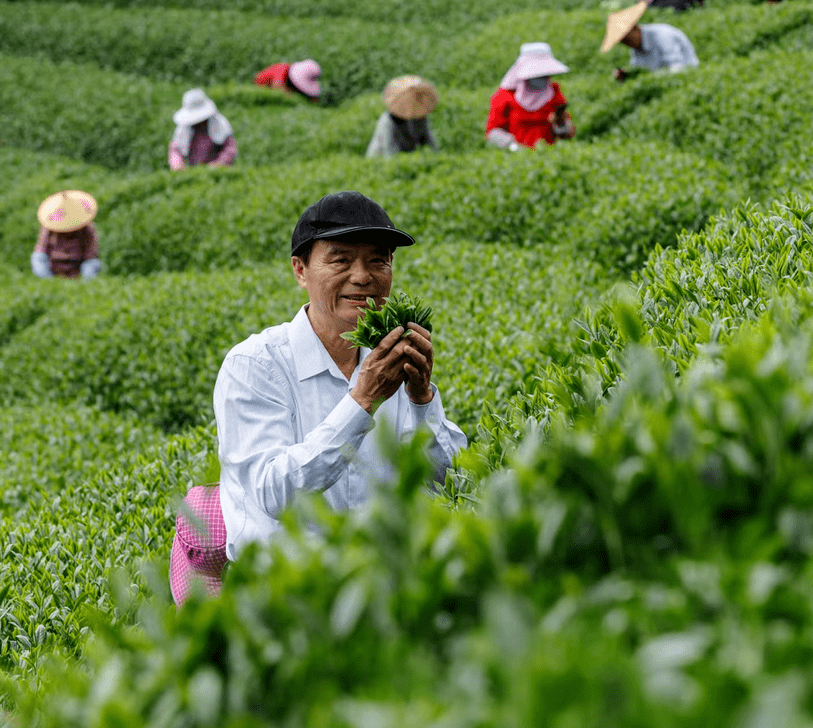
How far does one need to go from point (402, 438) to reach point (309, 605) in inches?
73.6

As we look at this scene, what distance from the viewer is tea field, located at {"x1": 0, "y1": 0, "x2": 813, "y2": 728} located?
115 centimetres

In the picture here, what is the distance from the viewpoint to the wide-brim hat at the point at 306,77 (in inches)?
698

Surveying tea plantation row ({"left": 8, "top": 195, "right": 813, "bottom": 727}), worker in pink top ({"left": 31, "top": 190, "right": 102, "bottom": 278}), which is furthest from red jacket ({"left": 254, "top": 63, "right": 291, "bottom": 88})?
tea plantation row ({"left": 8, "top": 195, "right": 813, "bottom": 727})

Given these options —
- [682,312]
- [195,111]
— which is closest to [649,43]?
[195,111]

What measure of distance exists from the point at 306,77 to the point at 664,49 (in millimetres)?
8749

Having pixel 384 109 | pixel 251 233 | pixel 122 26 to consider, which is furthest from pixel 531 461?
pixel 122 26

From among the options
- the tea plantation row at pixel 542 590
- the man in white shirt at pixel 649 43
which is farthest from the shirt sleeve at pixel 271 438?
the man in white shirt at pixel 649 43

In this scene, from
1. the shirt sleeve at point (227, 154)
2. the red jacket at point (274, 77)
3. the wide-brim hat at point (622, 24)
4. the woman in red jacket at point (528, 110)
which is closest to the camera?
the woman in red jacket at point (528, 110)

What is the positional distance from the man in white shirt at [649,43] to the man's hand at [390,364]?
875 centimetres

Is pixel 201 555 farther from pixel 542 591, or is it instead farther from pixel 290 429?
pixel 542 591

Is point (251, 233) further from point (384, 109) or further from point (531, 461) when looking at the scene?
point (531, 461)

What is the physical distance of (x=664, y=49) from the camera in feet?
36.5

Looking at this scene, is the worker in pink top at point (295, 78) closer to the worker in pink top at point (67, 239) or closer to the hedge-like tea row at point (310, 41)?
the hedge-like tea row at point (310, 41)

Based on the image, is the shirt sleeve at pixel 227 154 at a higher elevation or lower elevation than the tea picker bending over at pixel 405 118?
lower
